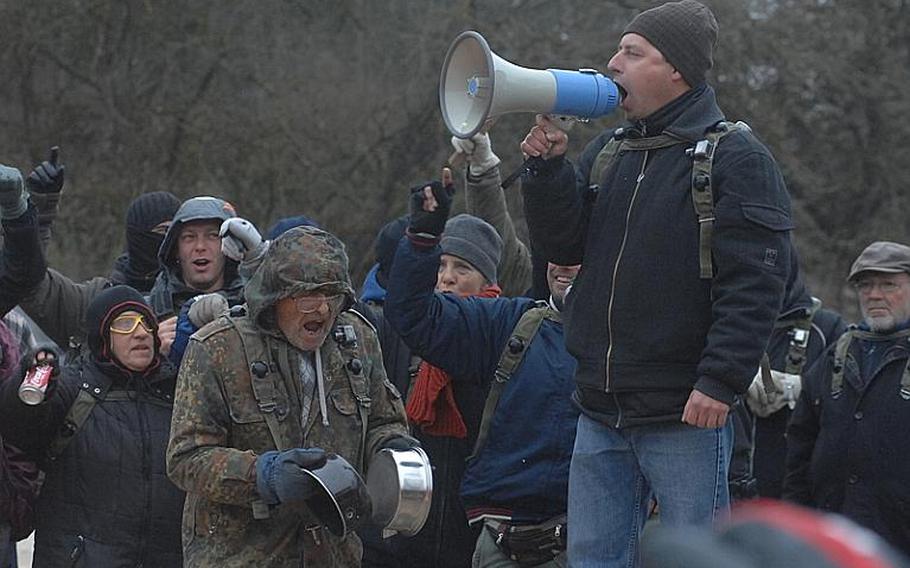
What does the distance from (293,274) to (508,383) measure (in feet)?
3.66

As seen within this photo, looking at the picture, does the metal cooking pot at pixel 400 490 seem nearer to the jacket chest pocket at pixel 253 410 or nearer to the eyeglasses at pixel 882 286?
the jacket chest pocket at pixel 253 410

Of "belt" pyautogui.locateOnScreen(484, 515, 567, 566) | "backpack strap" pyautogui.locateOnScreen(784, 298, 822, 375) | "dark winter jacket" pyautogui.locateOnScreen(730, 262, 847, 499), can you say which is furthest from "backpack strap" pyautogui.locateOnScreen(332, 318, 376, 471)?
"backpack strap" pyautogui.locateOnScreen(784, 298, 822, 375)

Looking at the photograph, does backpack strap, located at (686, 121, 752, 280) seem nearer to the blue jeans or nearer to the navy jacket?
the blue jeans

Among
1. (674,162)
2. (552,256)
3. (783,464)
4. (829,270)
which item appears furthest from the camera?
(829,270)

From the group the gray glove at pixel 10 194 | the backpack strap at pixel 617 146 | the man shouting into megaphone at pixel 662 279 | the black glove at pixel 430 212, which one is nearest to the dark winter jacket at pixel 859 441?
the man shouting into megaphone at pixel 662 279

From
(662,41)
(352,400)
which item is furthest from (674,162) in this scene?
(352,400)

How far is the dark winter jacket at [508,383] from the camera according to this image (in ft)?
16.7

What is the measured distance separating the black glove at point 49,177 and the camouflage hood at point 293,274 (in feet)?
5.70

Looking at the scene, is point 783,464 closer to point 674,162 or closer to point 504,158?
point 674,162

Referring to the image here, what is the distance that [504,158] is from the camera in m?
14.7

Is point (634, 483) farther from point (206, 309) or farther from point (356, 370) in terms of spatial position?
point (206, 309)

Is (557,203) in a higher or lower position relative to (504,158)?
higher

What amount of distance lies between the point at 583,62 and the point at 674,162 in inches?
405

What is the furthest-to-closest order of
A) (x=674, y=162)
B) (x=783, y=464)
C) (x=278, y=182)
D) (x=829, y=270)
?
(x=829, y=270), (x=278, y=182), (x=783, y=464), (x=674, y=162)
